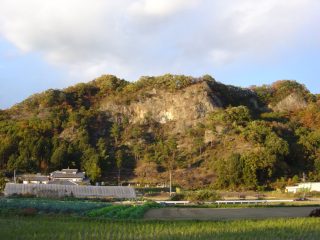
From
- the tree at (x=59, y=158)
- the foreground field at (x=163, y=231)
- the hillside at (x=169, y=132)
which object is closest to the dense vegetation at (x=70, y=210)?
the foreground field at (x=163, y=231)

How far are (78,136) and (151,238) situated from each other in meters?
59.7

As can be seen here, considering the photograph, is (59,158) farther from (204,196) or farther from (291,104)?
(291,104)

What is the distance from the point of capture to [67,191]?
40531 millimetres

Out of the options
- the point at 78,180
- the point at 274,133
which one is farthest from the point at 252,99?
the point at 78,180

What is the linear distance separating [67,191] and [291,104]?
57.5 m

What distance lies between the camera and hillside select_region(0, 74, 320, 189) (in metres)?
59.2

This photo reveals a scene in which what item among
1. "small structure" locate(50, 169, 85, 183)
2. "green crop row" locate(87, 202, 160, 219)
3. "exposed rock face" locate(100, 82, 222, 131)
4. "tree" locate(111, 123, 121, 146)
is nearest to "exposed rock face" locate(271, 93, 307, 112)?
"exposed rock face" locate(100, 82, 222, 131)

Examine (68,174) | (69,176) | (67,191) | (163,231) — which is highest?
(68,174)

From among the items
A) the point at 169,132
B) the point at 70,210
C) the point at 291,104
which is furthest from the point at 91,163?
the point at 291,104

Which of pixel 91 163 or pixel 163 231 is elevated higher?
pixel 91 163

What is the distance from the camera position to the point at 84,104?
83.4 metres

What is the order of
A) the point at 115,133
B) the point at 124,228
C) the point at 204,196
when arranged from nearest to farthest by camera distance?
the point at 124,228, the point at 204,196, the point at 115,133

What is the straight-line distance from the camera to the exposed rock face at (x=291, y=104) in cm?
8600

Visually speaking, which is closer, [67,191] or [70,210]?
[70,210]
